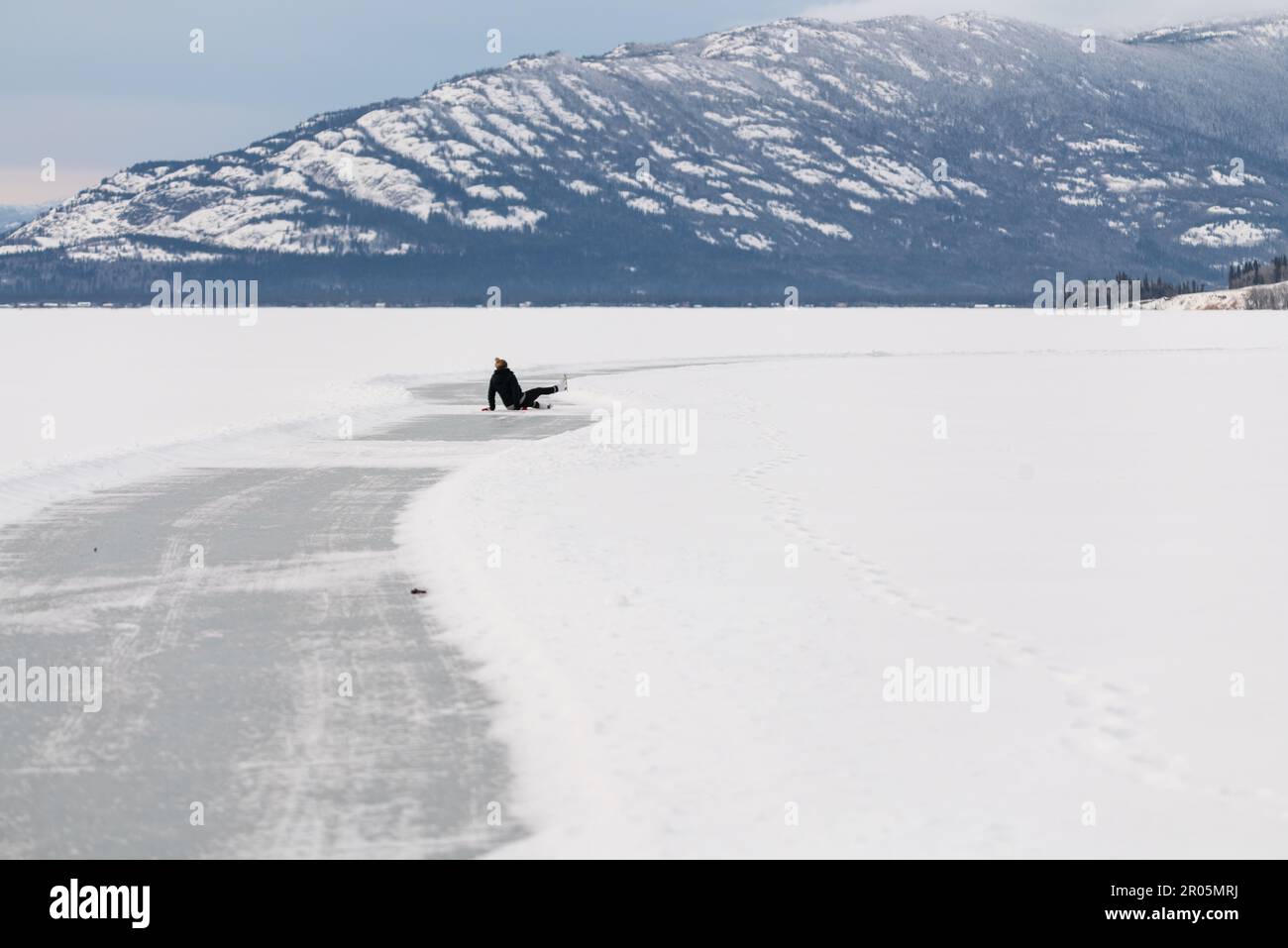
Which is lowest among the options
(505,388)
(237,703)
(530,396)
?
(237,703)

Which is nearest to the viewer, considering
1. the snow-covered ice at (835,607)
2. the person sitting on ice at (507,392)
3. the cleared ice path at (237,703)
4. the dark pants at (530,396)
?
the cleared ice path at (237,703)

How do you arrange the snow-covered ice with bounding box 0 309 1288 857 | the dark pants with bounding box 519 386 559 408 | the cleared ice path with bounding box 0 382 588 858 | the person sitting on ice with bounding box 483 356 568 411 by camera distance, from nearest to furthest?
the cleared ice path with bounding box 0 382 588 858, the snow-covered ice with bounding box 0 309 1288 857, the person sitting on ice with bounding box 483 356 568 411, the dark pants with bounding box 519 386 559 408

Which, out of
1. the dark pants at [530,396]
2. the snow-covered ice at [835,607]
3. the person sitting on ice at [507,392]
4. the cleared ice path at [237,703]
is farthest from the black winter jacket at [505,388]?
the cleared ice path at [237,703]

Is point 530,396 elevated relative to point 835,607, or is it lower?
elevated

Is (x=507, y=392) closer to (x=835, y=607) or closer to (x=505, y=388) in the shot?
(x=505, y=388)

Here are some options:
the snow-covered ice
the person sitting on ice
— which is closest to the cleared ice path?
the snow-covered ice

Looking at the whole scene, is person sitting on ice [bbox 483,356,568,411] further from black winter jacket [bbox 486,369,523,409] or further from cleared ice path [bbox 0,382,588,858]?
cleared ice path [bbox 0,382,588,858]

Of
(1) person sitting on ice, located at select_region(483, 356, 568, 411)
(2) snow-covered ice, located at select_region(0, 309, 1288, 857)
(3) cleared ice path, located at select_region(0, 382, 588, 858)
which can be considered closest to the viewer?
(3) cleared ice path, located at select_region(0, 382, 588, 858)

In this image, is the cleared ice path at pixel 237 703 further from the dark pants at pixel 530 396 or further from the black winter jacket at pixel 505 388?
the dark pants at pixel 530 396

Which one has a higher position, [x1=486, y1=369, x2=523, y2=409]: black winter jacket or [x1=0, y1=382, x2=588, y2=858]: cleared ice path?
[x1=486, y1=369, x2=523, y2=409]: black winter jacket

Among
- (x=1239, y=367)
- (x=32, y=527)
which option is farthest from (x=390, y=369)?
(x=32, y=527)

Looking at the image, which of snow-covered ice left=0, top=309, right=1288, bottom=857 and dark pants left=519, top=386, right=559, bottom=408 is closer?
snow-covered ice left=0, top=309, right=1288, bottom=857

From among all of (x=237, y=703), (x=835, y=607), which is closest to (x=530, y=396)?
(x=835, y=607)

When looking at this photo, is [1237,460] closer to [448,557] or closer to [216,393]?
[448,557]
